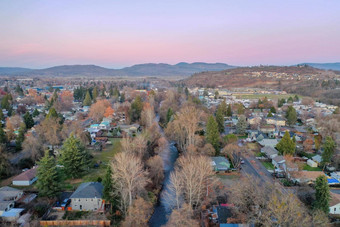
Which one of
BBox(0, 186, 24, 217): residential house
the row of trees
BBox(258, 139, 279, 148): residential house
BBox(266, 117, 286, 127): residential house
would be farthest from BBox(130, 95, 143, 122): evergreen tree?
BBox(0, 186, 24, 217): residential house

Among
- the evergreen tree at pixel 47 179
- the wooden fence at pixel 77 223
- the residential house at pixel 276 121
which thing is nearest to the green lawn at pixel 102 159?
the evergreen tree at pixel 47 179

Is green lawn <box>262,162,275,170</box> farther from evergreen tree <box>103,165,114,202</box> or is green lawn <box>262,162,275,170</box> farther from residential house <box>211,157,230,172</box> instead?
evergreen tree <box>103,165,114,202</box>

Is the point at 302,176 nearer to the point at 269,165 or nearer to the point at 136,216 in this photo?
the point at 269,165

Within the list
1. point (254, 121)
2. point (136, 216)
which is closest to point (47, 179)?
point (136, 216)

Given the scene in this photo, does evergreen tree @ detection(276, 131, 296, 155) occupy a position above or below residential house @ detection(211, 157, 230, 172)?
above

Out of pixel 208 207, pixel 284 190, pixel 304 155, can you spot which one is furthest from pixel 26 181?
pixel 304 155

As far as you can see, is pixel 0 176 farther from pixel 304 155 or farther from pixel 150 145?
pixel 304 155

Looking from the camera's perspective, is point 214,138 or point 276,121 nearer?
point 214,138

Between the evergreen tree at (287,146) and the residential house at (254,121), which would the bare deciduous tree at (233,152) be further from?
the residential house at (254,121)
